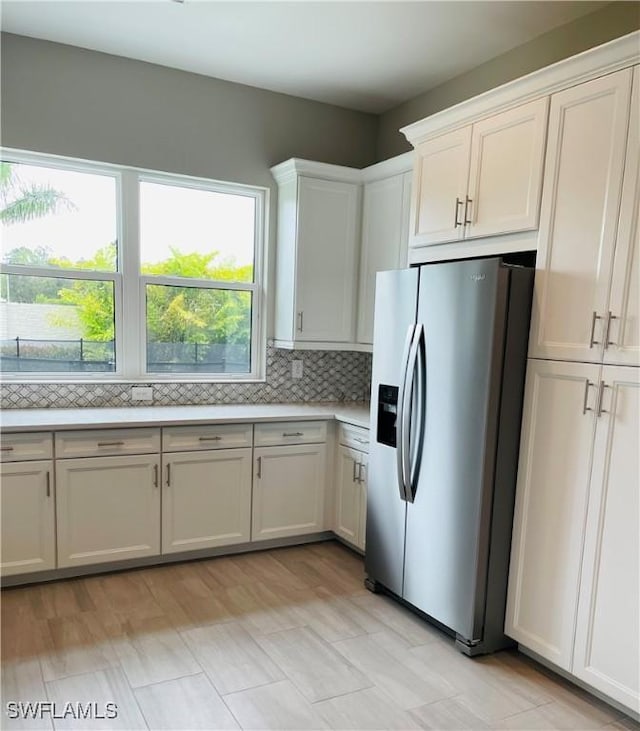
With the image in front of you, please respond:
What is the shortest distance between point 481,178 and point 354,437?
1.61 meters

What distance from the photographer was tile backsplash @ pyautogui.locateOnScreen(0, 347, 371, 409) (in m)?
3.26

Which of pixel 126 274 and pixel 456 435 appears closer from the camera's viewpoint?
pixel 456 435

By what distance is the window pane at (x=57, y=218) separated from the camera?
319 centimetres

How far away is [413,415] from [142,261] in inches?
77.8

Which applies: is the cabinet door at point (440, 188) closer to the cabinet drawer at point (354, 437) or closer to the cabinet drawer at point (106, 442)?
the cabinet drawer at point (354, 437)

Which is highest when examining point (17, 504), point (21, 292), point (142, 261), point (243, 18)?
point (243, 18)

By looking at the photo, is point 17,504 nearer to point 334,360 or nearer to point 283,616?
point 283,616

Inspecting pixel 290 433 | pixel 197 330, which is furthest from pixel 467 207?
pixel 197 330

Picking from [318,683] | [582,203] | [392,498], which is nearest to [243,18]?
[582,203]

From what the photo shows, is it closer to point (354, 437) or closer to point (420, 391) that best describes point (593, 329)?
point (420, 391)

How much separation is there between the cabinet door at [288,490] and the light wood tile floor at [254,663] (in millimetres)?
417

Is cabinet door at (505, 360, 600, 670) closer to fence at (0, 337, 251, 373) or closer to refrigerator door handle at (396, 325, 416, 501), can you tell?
refrigerator door handle at (396, 325, 416, 501)

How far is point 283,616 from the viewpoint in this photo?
8.95 feet

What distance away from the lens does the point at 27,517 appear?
2.83 metres
